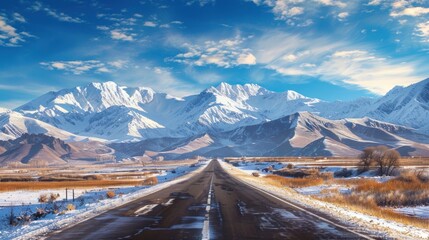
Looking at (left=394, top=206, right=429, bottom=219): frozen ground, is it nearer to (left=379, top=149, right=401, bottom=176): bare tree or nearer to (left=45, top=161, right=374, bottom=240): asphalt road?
(left=45, top=161, right=374, bottom=240): asphalt road

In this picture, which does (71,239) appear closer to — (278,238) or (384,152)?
(278,238)

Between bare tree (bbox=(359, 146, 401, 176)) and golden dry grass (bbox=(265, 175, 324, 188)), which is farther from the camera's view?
bare tree (bbox=(359, 146, 401, 176))

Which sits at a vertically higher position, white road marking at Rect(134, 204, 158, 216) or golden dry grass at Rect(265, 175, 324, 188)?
white road marking at Rect(134, 204, 158, 216)

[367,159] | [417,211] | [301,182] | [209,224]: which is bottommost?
[417,211]

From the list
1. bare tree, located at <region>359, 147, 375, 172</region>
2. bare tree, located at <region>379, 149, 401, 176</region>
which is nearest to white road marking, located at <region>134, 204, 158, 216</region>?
bare tree, located at <region>379, 149, 401, 176</region>

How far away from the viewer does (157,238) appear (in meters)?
13.1

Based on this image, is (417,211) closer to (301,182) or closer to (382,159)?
(301,182)

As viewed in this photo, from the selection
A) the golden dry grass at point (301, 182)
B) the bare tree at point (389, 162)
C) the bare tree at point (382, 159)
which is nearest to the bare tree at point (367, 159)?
the bare tree at point (382, 159)

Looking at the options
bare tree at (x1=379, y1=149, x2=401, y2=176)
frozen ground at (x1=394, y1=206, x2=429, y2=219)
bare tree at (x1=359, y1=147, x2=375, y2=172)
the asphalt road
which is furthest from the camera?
bare tree at (x1=359, y1=147, x2=375, y2=172)

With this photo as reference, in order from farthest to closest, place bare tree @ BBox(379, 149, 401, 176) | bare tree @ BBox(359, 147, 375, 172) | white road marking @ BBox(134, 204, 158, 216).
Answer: bare tree @ BBox(359, 147, 375, 172)
bare tree @ BBox(379, 149, 401, 176)
white road marking @ BBox(134, 204, 158, 216)

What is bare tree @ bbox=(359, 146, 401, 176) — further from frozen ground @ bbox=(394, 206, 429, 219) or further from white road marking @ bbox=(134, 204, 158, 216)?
white road marking @ bbox=(134, 204, 158, 216)

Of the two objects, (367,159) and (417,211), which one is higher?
(367,159)

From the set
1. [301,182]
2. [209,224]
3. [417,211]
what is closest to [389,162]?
[301,182]

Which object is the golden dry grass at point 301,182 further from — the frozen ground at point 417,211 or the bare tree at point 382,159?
the frozen ground at point 417,211
